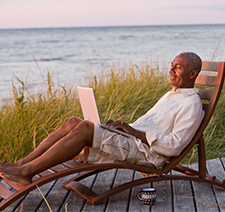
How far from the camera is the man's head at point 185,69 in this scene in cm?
296

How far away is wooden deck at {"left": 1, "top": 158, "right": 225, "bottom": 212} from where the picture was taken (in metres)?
2.73

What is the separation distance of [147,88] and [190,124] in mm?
2402

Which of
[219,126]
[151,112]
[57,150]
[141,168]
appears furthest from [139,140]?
[219,126]

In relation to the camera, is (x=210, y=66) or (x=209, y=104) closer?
(x=209, y=104)

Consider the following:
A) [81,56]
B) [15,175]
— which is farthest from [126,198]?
[81,56]

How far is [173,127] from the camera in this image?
9.73 ft

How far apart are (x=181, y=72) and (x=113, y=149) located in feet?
3.08

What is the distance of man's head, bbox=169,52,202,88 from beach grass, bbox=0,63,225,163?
0.89 m

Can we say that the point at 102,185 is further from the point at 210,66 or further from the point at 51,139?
the point at 210,66

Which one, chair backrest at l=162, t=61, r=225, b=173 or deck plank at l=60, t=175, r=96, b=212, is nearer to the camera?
deck plank at l=60, t=175, r=96, b=212

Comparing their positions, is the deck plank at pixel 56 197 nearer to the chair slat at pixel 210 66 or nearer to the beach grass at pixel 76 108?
the beach grass at pixel 76 108

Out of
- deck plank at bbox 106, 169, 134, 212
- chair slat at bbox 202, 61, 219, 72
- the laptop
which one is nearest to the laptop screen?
the laptop

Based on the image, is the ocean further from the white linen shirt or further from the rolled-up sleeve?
the rolled-up sleeve

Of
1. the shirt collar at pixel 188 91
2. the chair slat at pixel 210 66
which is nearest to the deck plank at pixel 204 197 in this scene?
the shirt collar at pixel 188 91
